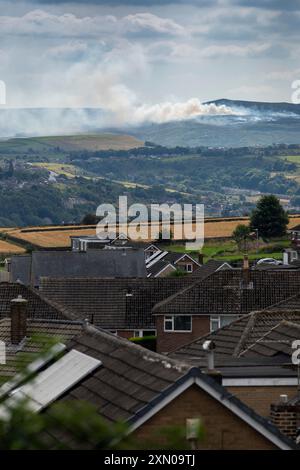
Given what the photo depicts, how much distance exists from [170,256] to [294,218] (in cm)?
6564

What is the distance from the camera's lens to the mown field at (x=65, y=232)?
6117 inches

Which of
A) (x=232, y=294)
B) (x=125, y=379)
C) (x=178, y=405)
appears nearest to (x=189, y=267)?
(x=232, y=294)

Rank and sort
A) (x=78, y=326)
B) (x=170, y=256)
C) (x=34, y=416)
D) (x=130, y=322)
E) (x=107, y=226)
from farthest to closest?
1. (x=107, y=226)
2. (x=170, y=256)
3. (x=130, y=322)
4. (x=78, y=326)
5. (x=34, y=416)

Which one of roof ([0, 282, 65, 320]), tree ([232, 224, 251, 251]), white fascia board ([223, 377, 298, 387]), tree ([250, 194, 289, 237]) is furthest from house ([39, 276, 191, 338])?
tree ([250, 194, 289, 237])

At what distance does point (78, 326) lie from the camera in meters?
20.8

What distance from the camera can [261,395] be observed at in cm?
2006

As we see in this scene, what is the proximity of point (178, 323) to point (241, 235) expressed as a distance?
91.9m

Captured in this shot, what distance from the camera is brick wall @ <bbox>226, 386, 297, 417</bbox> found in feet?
64.6

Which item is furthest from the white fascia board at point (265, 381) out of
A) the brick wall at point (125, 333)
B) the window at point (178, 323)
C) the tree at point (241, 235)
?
the tree at point (241, 235)

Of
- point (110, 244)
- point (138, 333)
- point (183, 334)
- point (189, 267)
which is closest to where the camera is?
point (183, 334)

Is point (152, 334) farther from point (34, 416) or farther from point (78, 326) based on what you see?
point (34, 416)

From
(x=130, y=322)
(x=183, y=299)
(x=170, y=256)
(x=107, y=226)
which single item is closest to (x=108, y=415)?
(x=183, y=299)

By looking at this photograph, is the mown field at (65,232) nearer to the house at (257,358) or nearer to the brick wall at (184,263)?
the brick wall at (184,263)

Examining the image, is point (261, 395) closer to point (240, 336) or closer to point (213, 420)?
point (213, 420)
